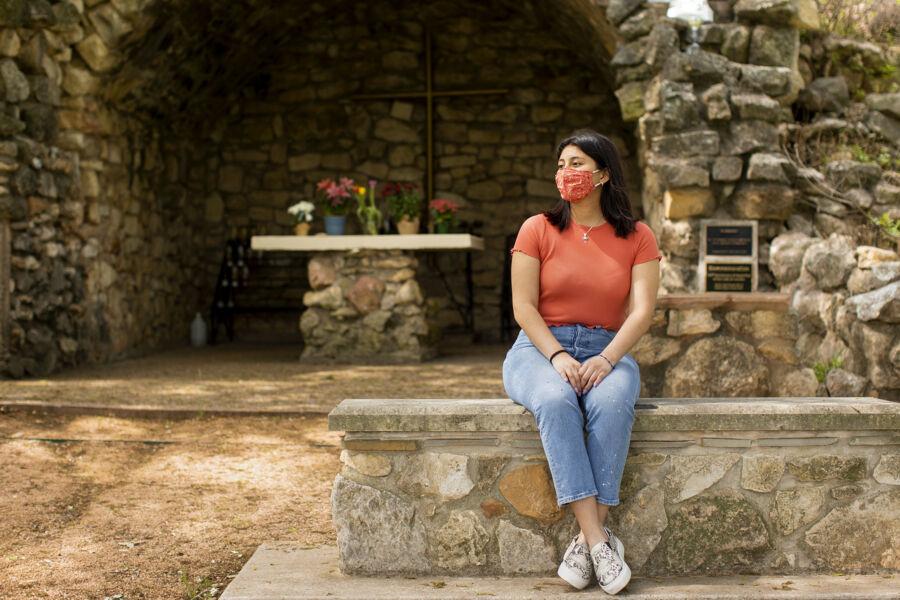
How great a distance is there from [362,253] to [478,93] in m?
2.89

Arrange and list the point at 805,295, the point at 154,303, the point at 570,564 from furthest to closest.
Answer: the point at 154,303 → the point at 805,295 → the point at 570,564

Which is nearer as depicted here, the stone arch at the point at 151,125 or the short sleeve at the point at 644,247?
the short sleeve at the point at 644,247

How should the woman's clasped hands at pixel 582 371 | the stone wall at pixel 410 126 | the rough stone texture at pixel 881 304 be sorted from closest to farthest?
the woman's clasped hands at pixel 582 371
the rough stone texture at pixel 881 304
the stone wall at pixel 410 126

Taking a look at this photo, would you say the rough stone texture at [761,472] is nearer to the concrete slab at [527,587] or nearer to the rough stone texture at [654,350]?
the concrete slab at [527,587]

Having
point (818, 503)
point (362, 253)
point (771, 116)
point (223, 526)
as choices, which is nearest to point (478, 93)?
point (362, 253)

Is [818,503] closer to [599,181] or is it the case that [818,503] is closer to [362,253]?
[599,181]

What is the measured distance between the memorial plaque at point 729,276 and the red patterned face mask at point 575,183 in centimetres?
406

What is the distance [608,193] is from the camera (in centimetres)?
283

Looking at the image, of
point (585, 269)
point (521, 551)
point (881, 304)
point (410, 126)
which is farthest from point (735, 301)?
point (410, 126)

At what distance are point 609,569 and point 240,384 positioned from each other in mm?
4354

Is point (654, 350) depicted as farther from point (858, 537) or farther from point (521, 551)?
point (521, 551)

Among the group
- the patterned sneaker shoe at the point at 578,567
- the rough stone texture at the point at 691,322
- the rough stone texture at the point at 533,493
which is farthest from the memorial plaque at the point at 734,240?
the patterned sneaker shoe at the point at 578,567

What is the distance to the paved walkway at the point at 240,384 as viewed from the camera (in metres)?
5.36

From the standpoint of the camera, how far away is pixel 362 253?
25.7 ft
